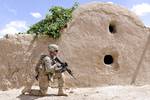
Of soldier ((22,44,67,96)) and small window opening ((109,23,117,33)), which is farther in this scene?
small window opening ((109,23,117,33))

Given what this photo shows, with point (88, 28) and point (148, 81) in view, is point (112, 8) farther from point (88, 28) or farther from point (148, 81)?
point (148, 81)

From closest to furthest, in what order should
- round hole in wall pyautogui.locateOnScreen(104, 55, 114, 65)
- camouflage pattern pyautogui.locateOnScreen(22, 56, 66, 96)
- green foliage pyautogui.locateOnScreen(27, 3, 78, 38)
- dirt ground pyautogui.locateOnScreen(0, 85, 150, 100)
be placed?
dirt ground pyautogui.locateOnScreen(0, 85, 150, 100)
camouflage pattern pyautogui.locateOnScreen(22, 56, 66, 96)
green foliage pyautogui.locateOnScreen(27, 3, 78, 38)
round hole in wall pyautogui.locateOnScreen(104, 55, 114, 65)

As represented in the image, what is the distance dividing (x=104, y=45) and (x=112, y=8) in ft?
4.02

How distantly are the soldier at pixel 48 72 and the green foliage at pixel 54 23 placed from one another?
214cm

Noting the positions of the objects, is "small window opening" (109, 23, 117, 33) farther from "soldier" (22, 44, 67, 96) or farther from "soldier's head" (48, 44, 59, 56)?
"soldier's head" (48, 44, 59, 56)

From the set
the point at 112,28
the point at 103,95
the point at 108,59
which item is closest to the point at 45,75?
the point at 103,95

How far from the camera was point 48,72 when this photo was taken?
10.5 m

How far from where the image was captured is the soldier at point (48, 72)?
10.3m

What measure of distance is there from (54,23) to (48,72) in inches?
113

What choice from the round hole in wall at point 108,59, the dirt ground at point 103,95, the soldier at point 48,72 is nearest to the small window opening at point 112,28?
the round hole in wall at point 108,59

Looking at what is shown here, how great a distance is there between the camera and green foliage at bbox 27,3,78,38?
1268 cm

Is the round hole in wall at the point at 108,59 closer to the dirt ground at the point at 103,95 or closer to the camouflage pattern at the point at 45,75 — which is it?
the dirt ground at the point at 103,95

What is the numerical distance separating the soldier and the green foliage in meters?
2.14

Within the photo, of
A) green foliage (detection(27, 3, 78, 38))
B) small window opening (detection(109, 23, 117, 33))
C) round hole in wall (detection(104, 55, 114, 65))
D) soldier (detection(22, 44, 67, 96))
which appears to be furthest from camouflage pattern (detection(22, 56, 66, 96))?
small window opening (detection(109, 23, 117, 33))
